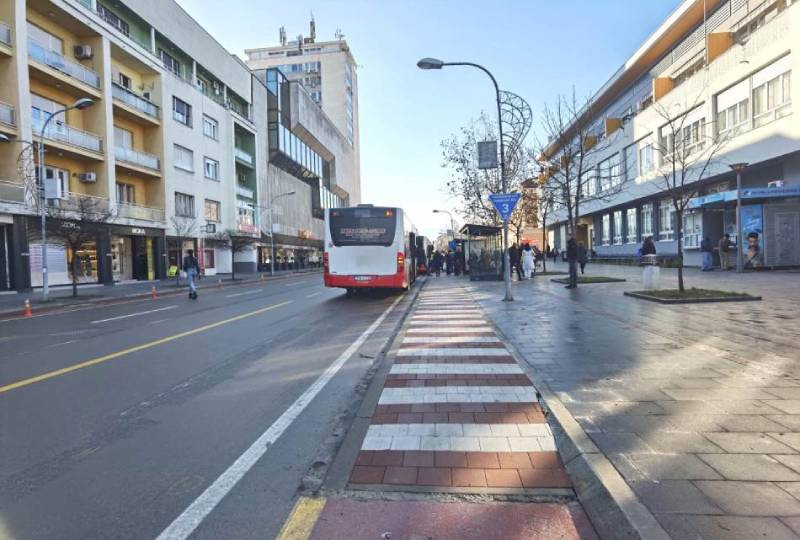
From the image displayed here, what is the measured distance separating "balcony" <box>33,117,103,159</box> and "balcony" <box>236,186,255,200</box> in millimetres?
20388

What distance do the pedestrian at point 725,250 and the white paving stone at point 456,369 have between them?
2256 centimetres

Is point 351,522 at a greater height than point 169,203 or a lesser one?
lesser

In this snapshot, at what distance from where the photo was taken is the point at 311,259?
3000 inches

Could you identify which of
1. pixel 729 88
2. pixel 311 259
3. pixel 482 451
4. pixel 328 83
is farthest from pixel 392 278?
pixel 328 83

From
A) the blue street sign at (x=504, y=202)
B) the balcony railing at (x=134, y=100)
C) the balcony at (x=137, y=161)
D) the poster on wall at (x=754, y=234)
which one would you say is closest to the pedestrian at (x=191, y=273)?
the blue street sign at (x=504, y=202)

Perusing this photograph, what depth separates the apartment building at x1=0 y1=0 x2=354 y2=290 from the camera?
23.9 meters

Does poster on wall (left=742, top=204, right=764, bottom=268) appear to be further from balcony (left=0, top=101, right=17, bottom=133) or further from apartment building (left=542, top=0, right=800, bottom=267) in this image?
balcony (left=0, top=101, right=17, bottom=133)

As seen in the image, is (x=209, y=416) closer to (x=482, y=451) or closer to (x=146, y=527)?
(x=146, y=527)

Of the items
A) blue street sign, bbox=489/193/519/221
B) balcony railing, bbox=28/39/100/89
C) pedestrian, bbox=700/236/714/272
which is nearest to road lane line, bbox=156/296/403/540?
blue street sign, bbox=489/193/519/221

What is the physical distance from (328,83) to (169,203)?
74.6 meters

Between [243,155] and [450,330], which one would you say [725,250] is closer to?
[450,330]

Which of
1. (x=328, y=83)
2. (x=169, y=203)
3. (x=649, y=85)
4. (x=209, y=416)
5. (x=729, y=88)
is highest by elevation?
(x=328, y=83)

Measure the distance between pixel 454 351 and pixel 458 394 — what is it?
2330 millimetres

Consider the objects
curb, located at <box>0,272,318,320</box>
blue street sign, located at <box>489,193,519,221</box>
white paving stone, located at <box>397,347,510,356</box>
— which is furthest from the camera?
curb, located at <box>0,272,318,320</box>
